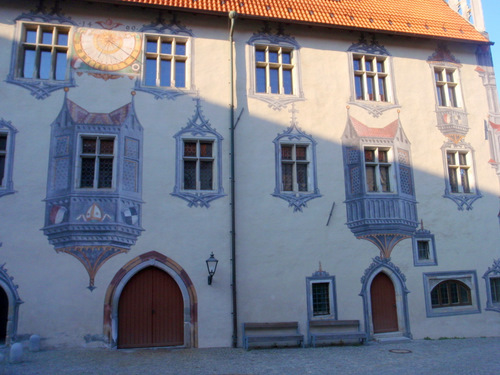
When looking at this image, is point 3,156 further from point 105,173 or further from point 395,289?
point 395,289

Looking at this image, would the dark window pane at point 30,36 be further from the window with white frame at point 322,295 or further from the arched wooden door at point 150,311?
the window with white frame at point 322,295

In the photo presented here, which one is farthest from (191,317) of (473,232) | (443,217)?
(473,232)

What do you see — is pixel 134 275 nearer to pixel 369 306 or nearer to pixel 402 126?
pixel 369 306

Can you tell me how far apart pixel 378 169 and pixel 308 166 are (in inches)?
85.0

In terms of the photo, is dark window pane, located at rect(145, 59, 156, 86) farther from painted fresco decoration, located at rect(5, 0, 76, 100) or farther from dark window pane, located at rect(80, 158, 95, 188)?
dark window pane, located at rect(80, 158, 95, 188)

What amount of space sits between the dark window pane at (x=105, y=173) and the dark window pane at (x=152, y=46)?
3.47 meters

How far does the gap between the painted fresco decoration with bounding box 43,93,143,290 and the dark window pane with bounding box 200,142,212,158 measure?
1694 millimetres

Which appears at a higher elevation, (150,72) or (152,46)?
(152,46)

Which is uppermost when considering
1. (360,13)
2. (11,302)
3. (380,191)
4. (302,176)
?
(360,13)

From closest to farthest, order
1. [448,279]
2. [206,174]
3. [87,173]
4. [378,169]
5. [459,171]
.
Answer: [87,173]
[206,174]
[448,279]
[378,169]
[459,171]

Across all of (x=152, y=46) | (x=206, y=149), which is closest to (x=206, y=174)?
(x=206, y=149)

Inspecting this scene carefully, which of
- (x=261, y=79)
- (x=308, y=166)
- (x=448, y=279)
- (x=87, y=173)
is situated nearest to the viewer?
(x=87, y=173)

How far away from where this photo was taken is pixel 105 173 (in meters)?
10.9

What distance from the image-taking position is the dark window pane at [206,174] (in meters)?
11.5
